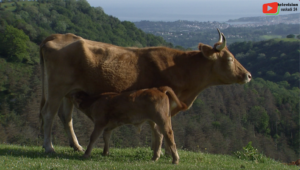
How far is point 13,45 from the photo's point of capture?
73188 mm

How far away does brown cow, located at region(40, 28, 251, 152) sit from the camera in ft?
28.6

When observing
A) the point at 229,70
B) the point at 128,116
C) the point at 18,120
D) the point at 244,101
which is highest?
the point at 229,70

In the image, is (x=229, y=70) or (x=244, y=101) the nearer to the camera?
(x=229, y=70)

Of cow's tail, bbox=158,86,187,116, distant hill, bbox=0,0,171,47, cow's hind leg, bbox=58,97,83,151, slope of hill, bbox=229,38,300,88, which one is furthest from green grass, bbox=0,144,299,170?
slope of hill, bbox=229,38,300,88

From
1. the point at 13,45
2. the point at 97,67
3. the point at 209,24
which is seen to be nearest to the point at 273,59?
the point at 209,24

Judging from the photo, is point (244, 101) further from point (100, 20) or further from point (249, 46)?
point (100, 20)

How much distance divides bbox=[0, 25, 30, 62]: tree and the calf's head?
223 ft

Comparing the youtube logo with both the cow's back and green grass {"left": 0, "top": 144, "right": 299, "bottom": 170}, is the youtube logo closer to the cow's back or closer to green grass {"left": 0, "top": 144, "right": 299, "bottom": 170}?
the cow's back

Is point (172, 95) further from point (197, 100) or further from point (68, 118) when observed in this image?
point (197, 100)

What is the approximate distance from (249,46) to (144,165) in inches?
3901

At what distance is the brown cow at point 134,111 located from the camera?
767 cm

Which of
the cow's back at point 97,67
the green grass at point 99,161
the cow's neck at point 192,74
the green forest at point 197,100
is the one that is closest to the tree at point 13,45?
the green forest at point 197,100

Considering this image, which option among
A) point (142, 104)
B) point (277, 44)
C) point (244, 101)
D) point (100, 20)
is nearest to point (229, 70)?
point (142, 104)

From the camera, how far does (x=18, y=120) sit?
1382 inches
